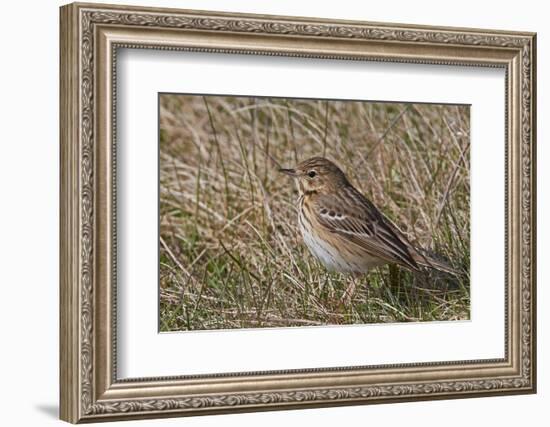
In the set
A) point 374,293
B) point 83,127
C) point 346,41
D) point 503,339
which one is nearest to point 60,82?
point 83,127

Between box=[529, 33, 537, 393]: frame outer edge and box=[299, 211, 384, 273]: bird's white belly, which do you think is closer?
box=[299, 211, 384, 273]: bird's white belly

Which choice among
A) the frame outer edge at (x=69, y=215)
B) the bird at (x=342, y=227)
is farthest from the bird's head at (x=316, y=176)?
the frame outer edge at (x=69, y=215)

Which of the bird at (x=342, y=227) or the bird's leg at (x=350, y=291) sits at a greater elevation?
the bird at (x=342, y=227)

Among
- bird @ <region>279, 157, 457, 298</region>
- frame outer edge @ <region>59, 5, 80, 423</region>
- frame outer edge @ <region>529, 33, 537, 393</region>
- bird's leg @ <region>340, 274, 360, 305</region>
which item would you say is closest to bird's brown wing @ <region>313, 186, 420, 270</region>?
bird @ <region>279, 157, 457, 298</region>

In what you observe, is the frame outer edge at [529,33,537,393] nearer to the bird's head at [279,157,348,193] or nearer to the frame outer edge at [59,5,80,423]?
the bird's head at [279,157,348,193]

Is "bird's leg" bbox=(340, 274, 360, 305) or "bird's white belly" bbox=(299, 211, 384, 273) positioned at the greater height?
"bird's white belly" bbox=(299, 211, 384, 273)

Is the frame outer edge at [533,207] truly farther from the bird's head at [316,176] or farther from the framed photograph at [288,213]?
the bird's head at [316,176]

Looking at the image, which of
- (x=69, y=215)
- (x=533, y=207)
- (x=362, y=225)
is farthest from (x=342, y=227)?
(x=69, y=215)
